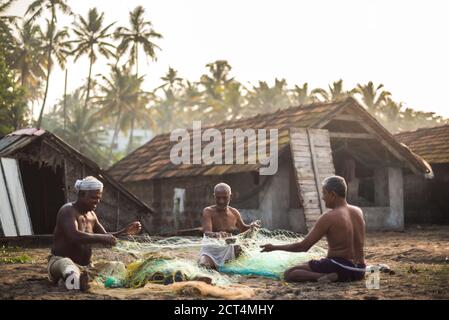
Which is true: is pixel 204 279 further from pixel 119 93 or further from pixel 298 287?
pixel 119 93

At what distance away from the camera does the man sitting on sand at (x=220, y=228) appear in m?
7.74

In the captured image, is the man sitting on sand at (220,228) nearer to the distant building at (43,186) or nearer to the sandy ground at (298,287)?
the sandy ground at (298,287)

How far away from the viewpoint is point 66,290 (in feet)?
19.4

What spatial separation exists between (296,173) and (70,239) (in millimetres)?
9425

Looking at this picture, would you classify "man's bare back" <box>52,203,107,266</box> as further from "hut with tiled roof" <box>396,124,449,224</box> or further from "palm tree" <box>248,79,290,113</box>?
→ "palm tree" <box>248,79,290,113</box>

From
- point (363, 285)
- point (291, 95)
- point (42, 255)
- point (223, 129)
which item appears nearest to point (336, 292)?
point (363, 285)

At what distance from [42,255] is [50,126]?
5616 centimetres

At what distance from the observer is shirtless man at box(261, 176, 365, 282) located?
21.0ft

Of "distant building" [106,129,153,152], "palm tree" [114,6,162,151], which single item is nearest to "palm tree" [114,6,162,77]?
"palm tree" [114,6,162,151]

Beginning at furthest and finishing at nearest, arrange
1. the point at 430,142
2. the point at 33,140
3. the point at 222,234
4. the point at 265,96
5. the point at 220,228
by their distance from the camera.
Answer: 1. the point at 265,96
2. the point at 430,142
3. the point at 33,140
4. the point at 220,228
5. the point at 222,234

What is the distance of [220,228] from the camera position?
28.0ft

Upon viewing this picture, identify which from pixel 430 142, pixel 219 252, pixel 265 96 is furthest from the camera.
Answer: pixel 265 96

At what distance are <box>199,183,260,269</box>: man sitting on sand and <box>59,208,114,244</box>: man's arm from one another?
6.25 feet

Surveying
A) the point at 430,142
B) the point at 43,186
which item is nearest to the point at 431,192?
the point at 430,142
